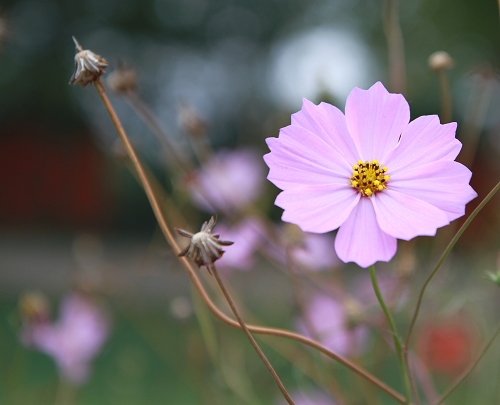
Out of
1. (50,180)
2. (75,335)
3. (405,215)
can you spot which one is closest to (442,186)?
(405,215)

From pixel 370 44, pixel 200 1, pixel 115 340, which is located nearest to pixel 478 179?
pixel 370 44

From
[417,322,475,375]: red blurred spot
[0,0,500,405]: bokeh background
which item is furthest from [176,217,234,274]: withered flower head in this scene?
[0,0,500,405]: bokeh background

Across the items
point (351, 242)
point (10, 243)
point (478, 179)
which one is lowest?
point (351, 242)

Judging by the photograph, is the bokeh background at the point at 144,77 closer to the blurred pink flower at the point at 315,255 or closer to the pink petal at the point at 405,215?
the blurred pink flower at the point at 315,255

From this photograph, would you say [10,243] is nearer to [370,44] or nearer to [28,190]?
[28,190]

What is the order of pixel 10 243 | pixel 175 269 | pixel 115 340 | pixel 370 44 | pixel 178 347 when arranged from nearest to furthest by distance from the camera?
pixel 175 269
pixel 178 347
pixel 115 340
pixel 10 243
pixel 370 44

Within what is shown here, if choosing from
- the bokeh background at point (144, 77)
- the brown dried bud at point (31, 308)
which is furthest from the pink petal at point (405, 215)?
the bokeh background at point (144, 77)

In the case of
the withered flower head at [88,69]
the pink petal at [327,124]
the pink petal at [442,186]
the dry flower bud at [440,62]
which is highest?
the dry flower bud at [440,62]
